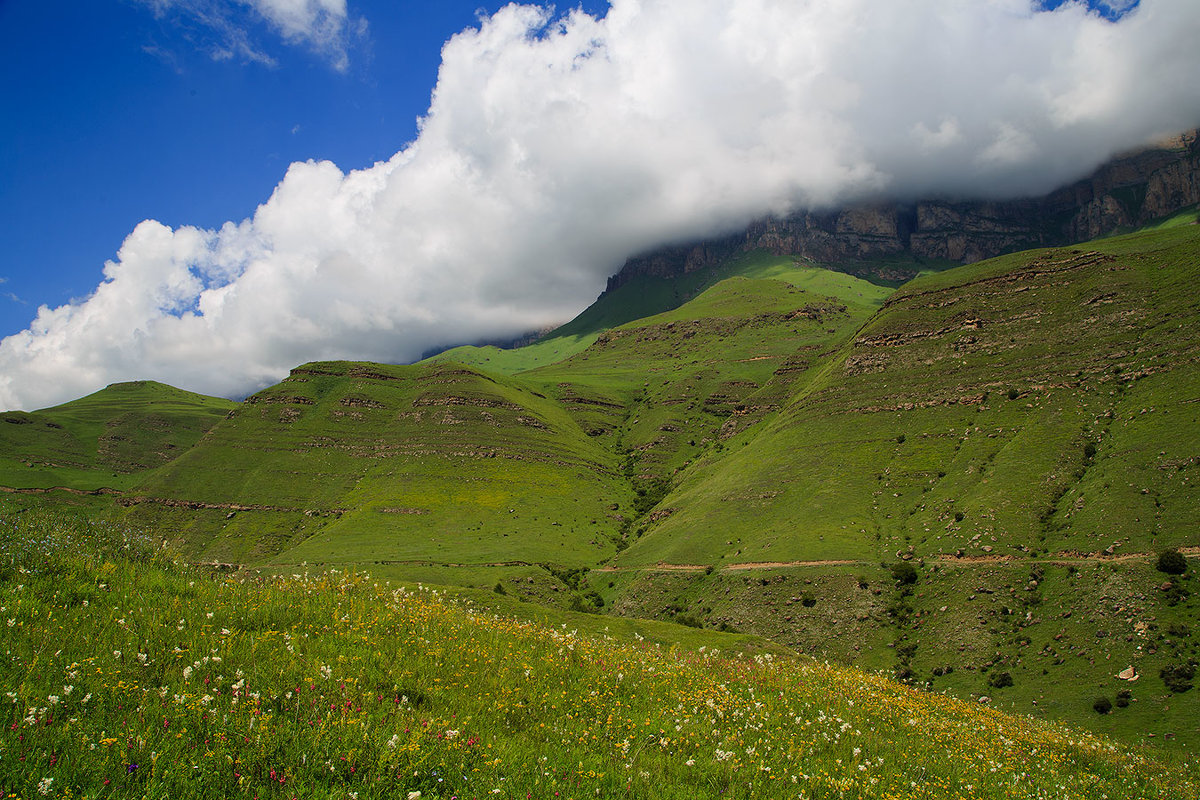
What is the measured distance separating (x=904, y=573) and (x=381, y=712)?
75780mm

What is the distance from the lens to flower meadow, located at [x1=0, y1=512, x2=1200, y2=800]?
4.78 m

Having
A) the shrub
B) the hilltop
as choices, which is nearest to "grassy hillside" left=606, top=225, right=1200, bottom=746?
the shrub

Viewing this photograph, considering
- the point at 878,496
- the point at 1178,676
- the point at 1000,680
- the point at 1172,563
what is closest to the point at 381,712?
the point at 1178,676

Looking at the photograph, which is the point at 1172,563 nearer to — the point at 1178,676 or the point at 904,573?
the point at 1178,676

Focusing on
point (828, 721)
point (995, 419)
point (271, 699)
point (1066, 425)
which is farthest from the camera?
point (995, 419)

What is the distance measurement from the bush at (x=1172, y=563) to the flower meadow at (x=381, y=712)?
185 feet

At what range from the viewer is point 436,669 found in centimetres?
776

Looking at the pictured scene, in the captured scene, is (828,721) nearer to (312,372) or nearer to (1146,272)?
(1146,272)

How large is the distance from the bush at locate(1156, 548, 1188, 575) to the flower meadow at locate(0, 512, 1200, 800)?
56.5 m

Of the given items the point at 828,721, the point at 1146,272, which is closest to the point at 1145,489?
the point at 1146,272

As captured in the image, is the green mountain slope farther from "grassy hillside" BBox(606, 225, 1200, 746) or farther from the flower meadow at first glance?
the flower meadow

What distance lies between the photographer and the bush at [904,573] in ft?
221

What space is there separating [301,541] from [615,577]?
7482 cm

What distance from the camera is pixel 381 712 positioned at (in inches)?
241
